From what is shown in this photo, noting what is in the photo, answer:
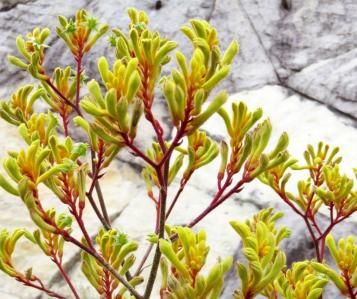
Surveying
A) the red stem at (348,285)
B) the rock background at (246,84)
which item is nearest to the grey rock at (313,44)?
the rock background at (246,84)

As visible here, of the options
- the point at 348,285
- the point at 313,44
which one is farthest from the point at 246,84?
the point at 348,285

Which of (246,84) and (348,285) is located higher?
(348,285)

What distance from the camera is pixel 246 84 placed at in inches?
76.2

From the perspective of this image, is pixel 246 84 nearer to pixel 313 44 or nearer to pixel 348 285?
pixel 313 44

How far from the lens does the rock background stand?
1.57 metres

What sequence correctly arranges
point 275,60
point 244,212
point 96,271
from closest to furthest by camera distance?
point 96,271
point 244,212
point 275,60

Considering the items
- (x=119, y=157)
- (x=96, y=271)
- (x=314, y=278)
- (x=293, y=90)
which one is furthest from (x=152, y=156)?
(x=293, y=90)

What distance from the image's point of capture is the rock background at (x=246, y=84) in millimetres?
1569

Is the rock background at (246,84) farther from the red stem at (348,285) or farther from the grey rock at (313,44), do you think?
the red stem at (348,285)

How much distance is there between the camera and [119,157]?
6.06 feet

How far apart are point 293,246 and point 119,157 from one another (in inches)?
25.8

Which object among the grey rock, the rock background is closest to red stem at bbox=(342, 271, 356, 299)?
the rock background

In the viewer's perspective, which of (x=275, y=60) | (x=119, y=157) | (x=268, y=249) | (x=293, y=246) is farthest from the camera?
(x=275, y=60)

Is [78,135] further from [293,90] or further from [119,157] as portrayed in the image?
[293,90]
